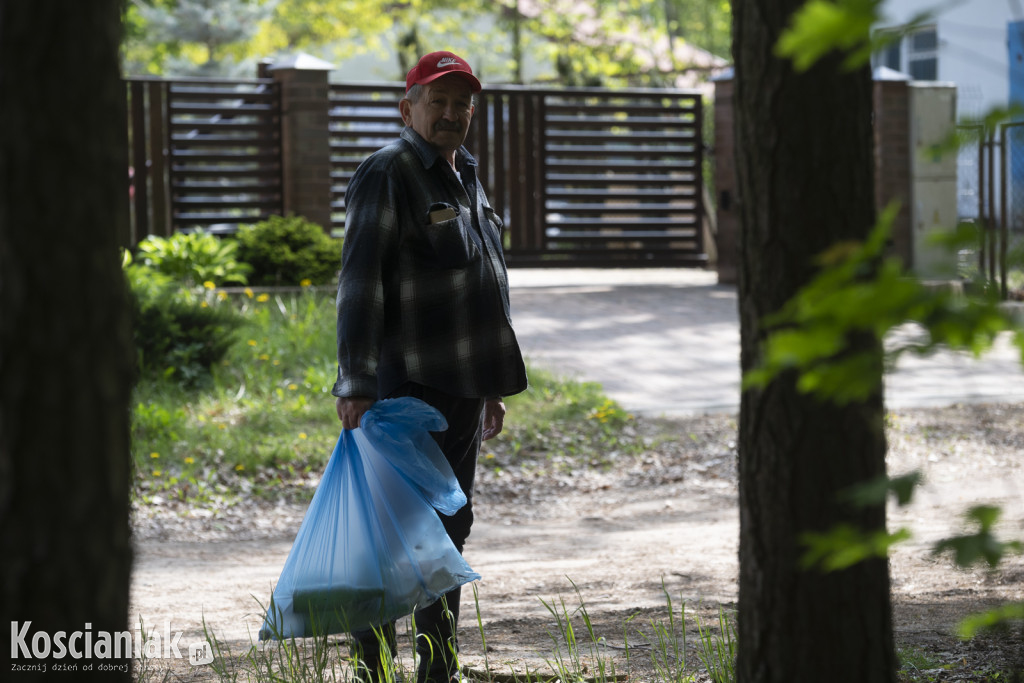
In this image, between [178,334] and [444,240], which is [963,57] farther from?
[444,240]

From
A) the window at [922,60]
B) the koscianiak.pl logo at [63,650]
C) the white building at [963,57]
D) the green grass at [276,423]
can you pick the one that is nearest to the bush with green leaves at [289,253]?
the green grass at [276,423]

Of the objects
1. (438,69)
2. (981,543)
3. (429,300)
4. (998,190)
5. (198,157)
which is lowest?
(981,543)

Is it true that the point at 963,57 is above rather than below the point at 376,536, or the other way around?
above

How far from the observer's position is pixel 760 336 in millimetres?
2084

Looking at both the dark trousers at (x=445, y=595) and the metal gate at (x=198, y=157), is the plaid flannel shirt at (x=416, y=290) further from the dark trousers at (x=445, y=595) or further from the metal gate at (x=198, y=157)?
the metal gate at (x=198, y=157)

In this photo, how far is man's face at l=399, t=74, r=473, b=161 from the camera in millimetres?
3303

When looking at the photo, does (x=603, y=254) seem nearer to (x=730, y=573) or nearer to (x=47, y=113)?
(x=730, y=573)

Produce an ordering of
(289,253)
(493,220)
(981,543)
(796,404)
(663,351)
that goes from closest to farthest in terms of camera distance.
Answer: (981,543), (796,404), (493,220), (663,351), (289,253)

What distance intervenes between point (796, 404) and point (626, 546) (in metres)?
3.61

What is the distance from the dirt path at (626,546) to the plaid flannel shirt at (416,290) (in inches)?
33.3

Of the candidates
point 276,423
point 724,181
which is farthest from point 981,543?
point 724,181

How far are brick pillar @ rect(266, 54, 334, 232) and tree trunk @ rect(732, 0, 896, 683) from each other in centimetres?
1094

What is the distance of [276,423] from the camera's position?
24.1 ft

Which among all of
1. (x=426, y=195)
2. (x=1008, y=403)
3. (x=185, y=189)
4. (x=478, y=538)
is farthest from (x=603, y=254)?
(x=426, y=195)
